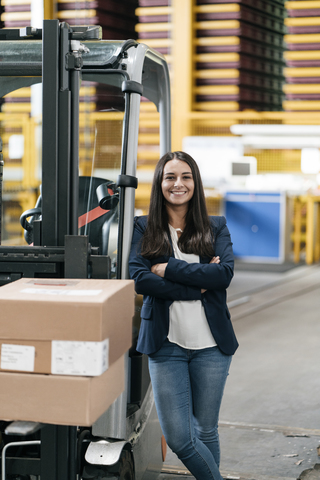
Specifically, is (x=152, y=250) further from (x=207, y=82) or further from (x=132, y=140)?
(x=207, y=82)

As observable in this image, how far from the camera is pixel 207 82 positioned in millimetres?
9938

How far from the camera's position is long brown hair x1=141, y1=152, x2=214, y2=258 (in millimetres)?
2498

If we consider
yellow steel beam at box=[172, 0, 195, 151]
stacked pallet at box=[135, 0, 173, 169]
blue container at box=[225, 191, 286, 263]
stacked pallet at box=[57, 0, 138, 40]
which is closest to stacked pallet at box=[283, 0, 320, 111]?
yellow steel beam at box=[172, 0, 195, 151]

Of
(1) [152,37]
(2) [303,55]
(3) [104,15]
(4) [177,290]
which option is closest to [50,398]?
(4) [177,290]

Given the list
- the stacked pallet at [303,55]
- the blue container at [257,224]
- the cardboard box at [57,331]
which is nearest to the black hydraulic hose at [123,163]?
Result: the cardboard box at [57,331]

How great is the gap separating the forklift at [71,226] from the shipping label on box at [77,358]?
0.65ft

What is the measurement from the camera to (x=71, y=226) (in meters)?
2.20

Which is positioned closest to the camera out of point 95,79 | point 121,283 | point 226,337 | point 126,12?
point 121,283

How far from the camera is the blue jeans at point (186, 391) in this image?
2.45 meters

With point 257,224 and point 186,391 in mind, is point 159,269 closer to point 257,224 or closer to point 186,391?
point 186,391

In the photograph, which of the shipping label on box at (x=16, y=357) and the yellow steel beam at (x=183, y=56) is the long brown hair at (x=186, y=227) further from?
the yellow steel beam at (x=183, y=56)

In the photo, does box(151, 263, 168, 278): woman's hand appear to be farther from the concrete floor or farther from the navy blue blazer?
the concrete floor

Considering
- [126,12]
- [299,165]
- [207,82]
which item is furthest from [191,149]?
[126,12]

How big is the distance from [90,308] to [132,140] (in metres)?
0.92
